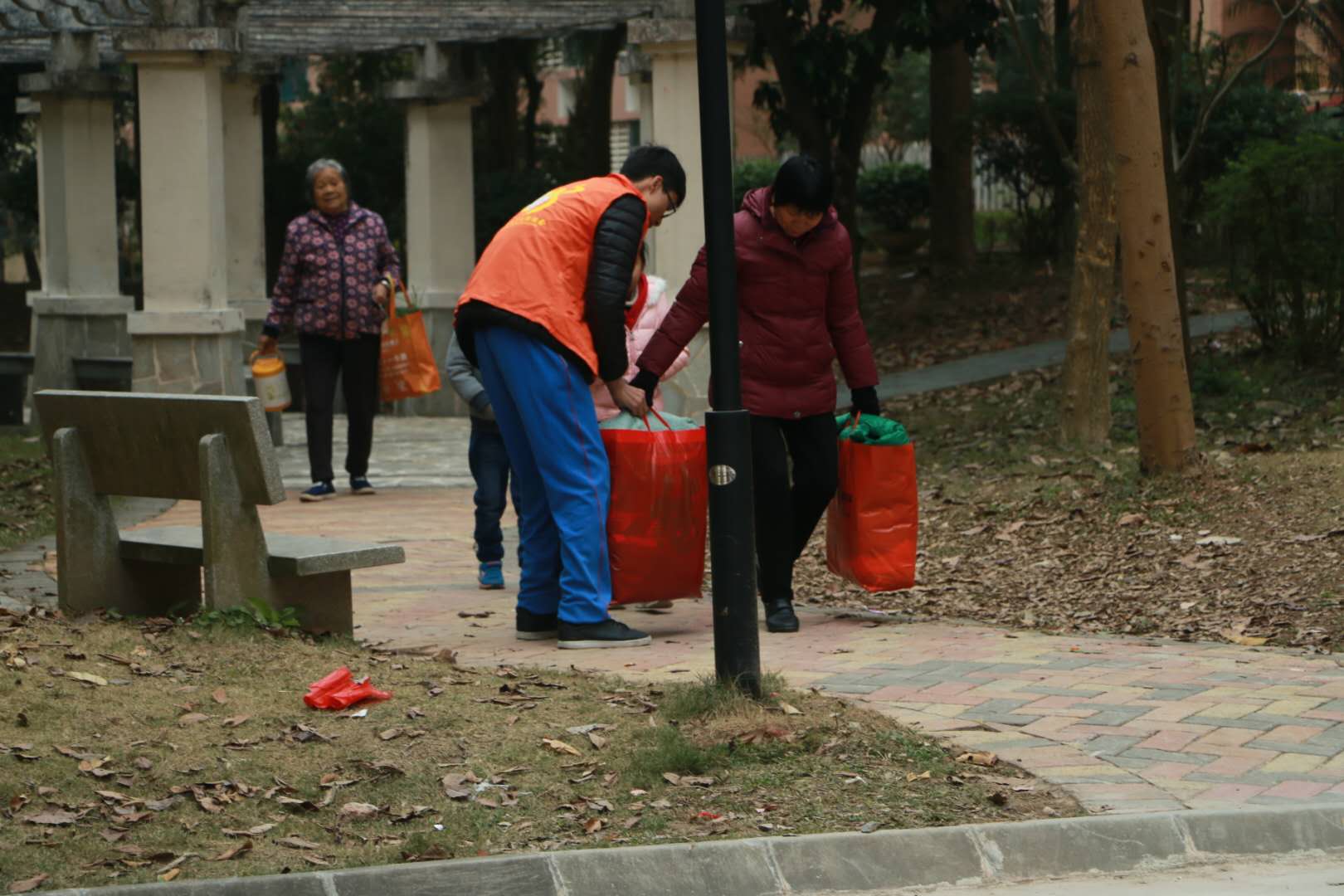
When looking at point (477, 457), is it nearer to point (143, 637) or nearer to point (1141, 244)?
point (143, 637)

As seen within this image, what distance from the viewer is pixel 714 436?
5.81 meters

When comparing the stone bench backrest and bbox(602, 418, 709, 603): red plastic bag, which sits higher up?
the stone bench backrest

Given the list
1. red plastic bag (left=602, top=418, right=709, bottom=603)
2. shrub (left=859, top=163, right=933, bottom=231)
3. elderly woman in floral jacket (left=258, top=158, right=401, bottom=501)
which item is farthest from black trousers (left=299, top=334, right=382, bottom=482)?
shrub (left=859, top=163, right=933, bottom=231)

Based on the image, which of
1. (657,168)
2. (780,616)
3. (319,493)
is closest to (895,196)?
(319,493)

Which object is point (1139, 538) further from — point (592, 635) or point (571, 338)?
point (571, 338)

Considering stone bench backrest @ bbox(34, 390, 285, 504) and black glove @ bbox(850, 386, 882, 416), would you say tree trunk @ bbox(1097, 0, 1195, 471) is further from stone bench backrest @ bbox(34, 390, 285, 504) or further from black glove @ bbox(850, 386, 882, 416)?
stone bench backrest @ bbox(34, 390, 285, 504)

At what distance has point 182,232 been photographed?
47.1ft

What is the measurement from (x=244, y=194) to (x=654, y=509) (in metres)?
12.6

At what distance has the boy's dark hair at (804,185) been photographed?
23.9 feet

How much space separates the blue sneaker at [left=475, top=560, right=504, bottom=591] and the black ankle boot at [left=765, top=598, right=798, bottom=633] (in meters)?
1.78

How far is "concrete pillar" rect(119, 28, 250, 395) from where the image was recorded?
46.7ft

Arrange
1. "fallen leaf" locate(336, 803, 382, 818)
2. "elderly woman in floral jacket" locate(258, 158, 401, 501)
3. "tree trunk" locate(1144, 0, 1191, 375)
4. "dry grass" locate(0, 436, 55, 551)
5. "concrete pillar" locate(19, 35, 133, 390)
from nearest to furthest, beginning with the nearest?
"fallen leaf" locate(336, 803, 382, 818)
"dry grass" locate(0, 436, 55, 551)
"elderly woman in floral jacket" locate(258, 158, 401, 501)
"tree trunk" locate(1144, 0, 1191, 375)
"concrete pillar" locate(19, 35, 133, 390)

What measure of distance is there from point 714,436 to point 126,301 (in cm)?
1472

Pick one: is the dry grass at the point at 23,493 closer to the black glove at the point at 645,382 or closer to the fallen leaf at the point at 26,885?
the black glove at the point at 645,382
